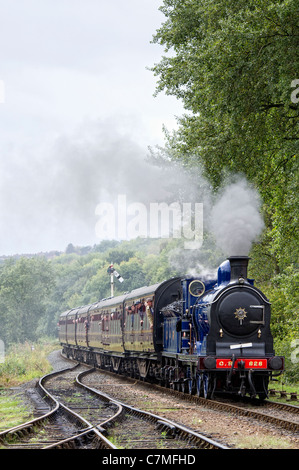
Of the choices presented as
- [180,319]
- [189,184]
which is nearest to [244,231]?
[180,319]

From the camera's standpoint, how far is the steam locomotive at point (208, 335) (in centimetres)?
1560

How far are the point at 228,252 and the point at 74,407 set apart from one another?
5.25 metres

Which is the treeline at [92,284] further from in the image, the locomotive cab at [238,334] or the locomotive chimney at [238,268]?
the locomotive cab at [238,334]

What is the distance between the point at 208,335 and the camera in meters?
15.7

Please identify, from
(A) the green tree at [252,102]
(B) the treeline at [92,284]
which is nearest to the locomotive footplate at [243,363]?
(B) the treeline at [92,284]

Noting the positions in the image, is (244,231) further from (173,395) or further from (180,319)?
(173,395)

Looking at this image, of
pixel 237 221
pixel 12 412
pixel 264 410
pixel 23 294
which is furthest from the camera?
pixel 23 294

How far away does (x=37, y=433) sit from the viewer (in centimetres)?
1193

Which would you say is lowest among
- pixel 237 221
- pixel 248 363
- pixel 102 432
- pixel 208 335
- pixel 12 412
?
pixel 12 412

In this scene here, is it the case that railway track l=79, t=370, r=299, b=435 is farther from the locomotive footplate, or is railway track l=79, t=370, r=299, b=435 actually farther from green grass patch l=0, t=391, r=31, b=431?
green grass patch l=0, t=391, r=31, b=431

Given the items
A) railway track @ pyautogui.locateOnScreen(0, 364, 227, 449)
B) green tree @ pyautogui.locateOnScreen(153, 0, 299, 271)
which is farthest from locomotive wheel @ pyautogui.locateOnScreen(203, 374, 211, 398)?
green tree @ pyautogui.locateOnScreen(153, 0, 299, 271)

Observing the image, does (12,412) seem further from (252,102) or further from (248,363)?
(252,102)

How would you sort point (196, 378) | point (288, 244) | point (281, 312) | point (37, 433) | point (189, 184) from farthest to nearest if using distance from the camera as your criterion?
point (281, 312) < point (189, 184) < point (288, 244) < point (196, 378) < point (37, 433)

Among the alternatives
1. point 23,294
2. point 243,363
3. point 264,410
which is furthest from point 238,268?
point 23,294
